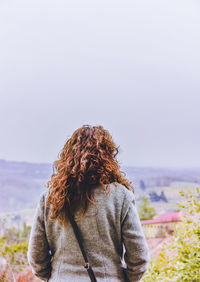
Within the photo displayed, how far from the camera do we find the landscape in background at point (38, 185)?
3291 millimetres

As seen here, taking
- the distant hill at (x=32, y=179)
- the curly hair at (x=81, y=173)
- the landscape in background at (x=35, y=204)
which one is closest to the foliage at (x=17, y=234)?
the landscape in background at (x=35, y=204)

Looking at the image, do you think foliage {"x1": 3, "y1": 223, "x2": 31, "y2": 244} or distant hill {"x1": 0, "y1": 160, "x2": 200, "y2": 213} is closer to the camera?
foliage {"x1": 3, "y1": 223, "x2": 31, "y2": 244}

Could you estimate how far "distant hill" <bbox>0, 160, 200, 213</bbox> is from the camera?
11.5ft

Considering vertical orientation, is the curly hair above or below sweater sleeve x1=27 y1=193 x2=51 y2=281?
above

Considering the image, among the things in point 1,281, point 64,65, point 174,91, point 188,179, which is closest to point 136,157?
point 188,179

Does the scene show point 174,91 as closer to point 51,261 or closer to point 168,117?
point 168,117

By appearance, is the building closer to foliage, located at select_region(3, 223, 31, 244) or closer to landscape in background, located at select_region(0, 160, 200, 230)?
landscape in background, located at select_region(0, 160, 200, 230)

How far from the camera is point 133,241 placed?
38.4 inches

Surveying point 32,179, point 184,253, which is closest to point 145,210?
point 32,179

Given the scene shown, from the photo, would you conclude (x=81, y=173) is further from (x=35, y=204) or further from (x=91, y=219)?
(x=35, y=204)

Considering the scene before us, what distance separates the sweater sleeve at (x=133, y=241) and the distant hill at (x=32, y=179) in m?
2.39

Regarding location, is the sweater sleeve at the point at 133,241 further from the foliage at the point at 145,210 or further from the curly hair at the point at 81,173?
the foliage at the point at 145,210

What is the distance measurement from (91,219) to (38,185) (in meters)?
2.92

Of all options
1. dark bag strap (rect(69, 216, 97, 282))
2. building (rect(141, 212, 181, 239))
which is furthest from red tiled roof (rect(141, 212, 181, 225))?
dark bag strap (rect(69, 216, 97, 282))
